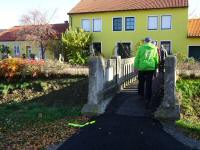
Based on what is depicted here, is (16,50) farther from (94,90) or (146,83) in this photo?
(94,90)

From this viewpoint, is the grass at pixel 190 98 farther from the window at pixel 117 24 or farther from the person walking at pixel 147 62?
the window at pixel 117 24

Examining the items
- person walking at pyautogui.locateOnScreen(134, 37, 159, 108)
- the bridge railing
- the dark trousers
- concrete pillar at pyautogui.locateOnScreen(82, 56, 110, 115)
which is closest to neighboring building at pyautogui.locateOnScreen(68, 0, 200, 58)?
the bridge railing

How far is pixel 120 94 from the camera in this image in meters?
12.3

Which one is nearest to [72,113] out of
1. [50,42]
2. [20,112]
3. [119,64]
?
[20,112]

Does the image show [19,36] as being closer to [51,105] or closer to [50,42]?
[50,42]

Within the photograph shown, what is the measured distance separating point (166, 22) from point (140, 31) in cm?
282

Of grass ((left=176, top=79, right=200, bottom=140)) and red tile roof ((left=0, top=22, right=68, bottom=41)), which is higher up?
red tile roof ((left=0, top=22, right=68, bottom=41))

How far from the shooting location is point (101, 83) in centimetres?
1051

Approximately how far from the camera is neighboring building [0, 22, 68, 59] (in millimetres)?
44509

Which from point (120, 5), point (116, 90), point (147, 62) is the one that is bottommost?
point (116, 90)

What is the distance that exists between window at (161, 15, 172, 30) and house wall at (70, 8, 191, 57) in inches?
12.0

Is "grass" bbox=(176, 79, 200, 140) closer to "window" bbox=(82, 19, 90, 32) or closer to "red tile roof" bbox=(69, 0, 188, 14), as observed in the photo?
"red tile roof" bbox=(69, 0, 188, 14)

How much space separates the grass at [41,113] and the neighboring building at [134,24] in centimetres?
2081

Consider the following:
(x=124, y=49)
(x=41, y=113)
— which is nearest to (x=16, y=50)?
(x=124, y=49)
